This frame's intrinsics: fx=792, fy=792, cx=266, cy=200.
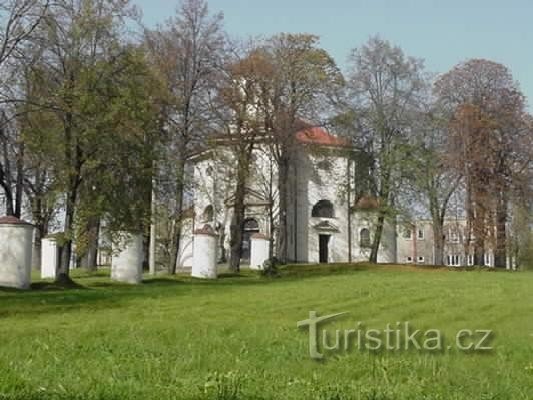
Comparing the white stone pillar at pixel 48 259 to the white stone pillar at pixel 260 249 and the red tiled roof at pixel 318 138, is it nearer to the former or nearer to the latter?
the white stone pillar at pixel 260 249

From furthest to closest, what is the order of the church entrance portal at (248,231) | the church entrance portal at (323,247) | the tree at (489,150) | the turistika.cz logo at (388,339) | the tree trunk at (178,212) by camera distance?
the church entrance portal at (323,247)
the church entrance portal at (248,231)
the tree at (489,150)
the tree trunk at (178,212)
the turistika.cz logo at (388,339)

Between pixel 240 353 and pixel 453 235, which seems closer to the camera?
pixel 240 353

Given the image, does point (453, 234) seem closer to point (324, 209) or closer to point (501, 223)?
point (501, 223)

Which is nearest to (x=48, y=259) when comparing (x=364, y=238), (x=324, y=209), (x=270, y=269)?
(x=270, y=269)

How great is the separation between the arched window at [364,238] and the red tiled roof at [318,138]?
880 cm

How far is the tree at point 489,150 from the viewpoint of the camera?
1660 inches

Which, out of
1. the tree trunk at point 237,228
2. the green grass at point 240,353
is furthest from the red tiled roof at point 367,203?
the green grass at point 240,353

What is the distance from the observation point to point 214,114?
1404 inches

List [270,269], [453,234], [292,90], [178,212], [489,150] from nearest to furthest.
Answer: [178,212] < [270,269] < [292,90] < [489,150] < [453,234]

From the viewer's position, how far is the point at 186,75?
3522 centimetres

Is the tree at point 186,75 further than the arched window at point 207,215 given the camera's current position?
No

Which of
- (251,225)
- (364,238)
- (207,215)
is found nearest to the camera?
(207,215)

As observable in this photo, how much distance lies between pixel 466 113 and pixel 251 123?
39.0 feet

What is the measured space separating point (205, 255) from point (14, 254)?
37.0 ft
